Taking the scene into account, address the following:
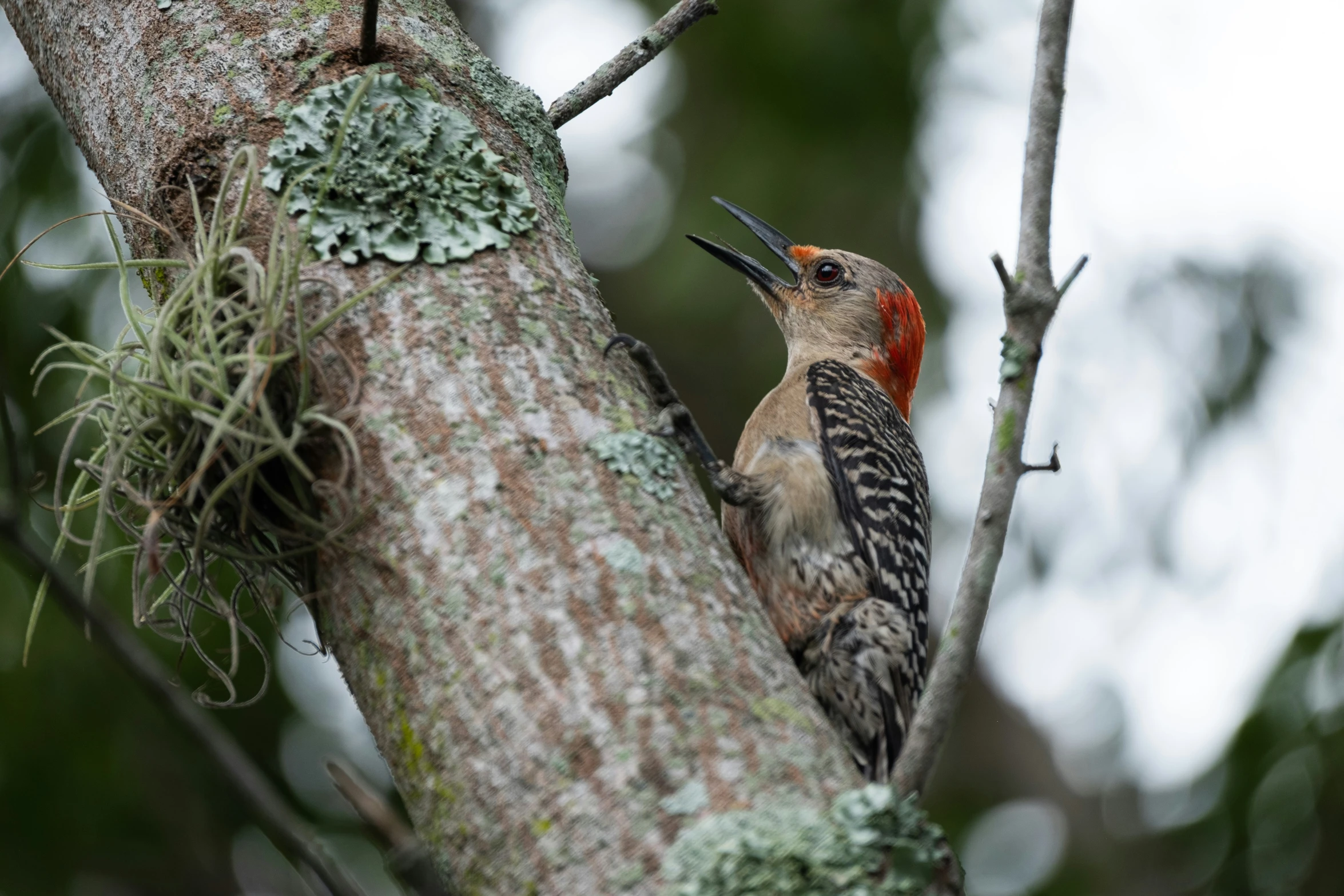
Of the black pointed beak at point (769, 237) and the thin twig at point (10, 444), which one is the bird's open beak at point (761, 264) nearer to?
the black pointed beak at point (769, 237)

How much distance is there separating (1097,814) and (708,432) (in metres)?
3.02

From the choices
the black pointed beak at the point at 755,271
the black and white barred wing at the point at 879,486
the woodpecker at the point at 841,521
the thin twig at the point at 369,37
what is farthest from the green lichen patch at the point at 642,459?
the black pointed beak at the point at 755,271

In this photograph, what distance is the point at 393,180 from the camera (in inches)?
78.6

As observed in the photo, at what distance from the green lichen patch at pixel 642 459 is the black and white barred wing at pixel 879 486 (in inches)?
56.5

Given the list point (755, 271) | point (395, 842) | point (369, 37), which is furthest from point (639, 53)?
point (395, 842)

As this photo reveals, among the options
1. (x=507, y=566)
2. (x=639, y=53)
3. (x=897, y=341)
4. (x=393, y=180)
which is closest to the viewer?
(x=507, y=566)

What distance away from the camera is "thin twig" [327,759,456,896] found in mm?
→ 824

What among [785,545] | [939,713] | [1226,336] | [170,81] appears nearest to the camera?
[939,713]

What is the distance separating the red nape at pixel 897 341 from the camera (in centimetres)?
440

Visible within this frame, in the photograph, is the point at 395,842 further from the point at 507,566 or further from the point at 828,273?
the point at 828,273

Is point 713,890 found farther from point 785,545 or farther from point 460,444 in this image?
point 785,545

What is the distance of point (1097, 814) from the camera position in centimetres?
622

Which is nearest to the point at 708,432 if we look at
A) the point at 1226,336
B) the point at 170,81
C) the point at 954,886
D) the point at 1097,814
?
the point at 1226,336

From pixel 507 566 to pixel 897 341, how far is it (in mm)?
3071
